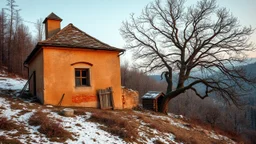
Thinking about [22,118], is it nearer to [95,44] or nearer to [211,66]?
[95,44]

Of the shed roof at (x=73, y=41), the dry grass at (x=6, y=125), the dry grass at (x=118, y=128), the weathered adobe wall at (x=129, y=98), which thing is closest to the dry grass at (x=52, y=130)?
the dry grass at (x=6, y=125)

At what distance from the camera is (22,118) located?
8711 mm

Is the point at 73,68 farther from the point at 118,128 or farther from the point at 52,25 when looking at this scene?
the point at 118,128

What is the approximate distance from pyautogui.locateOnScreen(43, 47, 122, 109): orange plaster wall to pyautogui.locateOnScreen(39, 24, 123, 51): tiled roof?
36cm

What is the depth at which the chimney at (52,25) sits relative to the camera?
15414 mm

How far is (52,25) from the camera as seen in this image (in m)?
15.5

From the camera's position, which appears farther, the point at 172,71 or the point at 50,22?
the point at 172,71

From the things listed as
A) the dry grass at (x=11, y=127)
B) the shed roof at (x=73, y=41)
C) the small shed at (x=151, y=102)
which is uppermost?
the shed roof at (x=73, y=41)

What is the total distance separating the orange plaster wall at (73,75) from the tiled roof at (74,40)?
36 centimetres

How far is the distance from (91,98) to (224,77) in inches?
469

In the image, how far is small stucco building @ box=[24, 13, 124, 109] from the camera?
12.8 m

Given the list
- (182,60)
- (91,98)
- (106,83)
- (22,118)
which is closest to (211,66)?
(182,60)

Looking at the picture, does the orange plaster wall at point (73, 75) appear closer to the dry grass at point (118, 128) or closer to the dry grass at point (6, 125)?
the dry grass at point (118, 128)

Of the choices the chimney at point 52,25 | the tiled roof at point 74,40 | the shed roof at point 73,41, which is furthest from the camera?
the chimney at point 52,25
